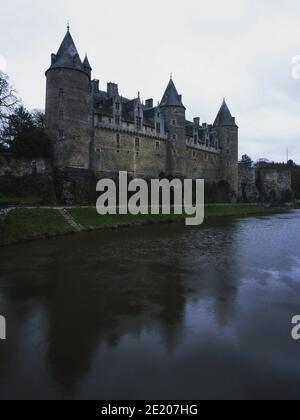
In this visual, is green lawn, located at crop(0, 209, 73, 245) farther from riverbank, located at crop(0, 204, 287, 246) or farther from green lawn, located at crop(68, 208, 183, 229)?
green lawn, located at crop(68, 208, 183, 229)

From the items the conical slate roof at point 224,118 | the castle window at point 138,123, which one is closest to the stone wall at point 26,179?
the castle window at point 138,123

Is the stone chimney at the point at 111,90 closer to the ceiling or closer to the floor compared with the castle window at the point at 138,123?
closer to the ceiling

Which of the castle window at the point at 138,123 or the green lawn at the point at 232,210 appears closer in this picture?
the green lawn at the point at 232,210

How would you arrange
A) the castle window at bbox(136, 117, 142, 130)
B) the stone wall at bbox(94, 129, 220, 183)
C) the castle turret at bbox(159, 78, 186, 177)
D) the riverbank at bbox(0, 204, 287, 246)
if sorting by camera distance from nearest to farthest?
the riverbank at bbox(0, 204, 287, 246) → the stone wall at bbox(94, 129, 220, 183) → the castle window at bbox(136, 117, 142, 130) → the castle turret at bbox(159, 78, 186, 177)

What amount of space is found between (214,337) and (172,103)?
49347 millimetres

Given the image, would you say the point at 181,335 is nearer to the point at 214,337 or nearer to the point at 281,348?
the point at 214,337

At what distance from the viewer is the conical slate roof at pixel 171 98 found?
2079 inches

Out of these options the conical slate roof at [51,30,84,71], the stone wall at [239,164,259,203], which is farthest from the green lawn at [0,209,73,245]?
the stone wall at [239,164,259,203]

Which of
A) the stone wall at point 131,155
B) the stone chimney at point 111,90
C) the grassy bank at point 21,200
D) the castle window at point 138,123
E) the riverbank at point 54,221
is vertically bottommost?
the riverbank at point 54,221

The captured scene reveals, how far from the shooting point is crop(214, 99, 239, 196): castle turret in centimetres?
6531

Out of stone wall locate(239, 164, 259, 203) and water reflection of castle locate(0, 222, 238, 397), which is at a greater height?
stone wall locate(239, 164, 259, 203)

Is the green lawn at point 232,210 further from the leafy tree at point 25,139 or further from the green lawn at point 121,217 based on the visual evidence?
the leafy tree at point 25,139

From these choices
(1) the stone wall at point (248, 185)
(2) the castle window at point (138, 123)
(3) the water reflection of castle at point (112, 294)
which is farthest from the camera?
(1) the stone wall at point (248, 185)

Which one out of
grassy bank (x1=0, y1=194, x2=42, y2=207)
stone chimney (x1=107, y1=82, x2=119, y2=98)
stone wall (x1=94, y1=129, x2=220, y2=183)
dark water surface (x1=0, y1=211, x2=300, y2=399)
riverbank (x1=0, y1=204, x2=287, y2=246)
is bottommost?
dark water surface (x1=0, y1=211, x2=300, y2=399)
